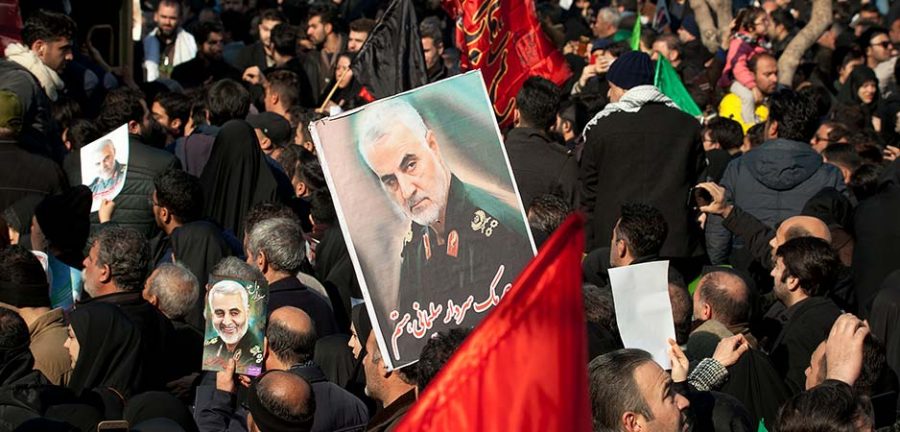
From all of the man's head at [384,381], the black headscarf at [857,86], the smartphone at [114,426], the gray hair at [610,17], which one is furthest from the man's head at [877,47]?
the smartphone at [114,426]

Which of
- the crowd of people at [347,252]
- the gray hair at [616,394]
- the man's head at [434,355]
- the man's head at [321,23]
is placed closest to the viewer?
the gray hair at [616,394]

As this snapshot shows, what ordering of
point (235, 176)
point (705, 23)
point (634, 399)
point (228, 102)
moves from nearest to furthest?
point (634, 399) → point (235, 176) → point (228, 102) → point (705, 23)

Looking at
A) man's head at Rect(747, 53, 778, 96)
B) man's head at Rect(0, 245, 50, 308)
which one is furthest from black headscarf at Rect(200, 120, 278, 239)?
man's head at Rect(747, 53, 778, 96)

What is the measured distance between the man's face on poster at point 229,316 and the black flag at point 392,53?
376 centimetres

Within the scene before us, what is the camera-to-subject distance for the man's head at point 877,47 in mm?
17531

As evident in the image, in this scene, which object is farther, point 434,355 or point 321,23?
point 321,23

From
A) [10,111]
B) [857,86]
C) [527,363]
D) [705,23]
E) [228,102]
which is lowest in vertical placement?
[857,86]

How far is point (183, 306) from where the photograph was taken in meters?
7.05

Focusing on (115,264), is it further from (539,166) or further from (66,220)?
(539,166)

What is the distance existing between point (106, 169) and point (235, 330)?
266 cm

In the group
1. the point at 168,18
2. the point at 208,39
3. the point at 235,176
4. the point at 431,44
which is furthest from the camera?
the point at 168,18

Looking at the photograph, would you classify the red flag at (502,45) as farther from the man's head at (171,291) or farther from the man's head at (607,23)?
the man's head at (607,23)

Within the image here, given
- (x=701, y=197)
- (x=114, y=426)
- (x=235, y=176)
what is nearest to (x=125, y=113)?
(x=235, y=176)

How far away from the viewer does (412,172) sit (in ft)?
19.8
